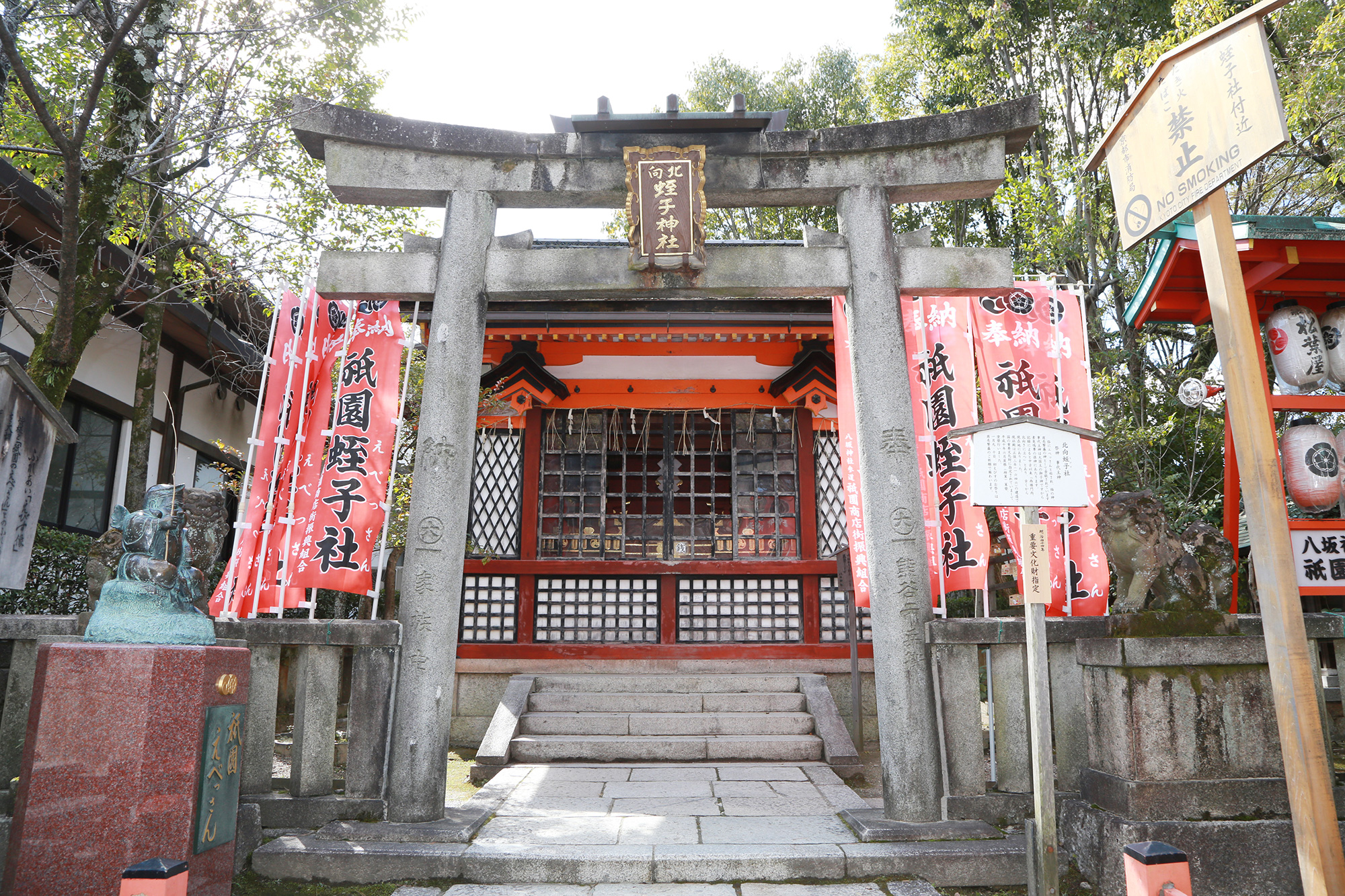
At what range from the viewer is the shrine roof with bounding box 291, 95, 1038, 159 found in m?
5.91

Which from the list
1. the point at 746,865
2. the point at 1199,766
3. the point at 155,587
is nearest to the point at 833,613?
the point at 746,865

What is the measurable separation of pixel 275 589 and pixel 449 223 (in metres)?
3.22

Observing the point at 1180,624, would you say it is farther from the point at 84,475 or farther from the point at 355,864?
the point at 84,475

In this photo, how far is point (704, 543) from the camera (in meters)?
11.1

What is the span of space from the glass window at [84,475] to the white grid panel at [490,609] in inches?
201

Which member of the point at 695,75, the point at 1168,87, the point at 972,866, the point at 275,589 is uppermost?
the point at 695,75

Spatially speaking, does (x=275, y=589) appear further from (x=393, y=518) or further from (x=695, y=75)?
(x=695, y=75)

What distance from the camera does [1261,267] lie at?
678cm

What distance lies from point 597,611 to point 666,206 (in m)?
6.28

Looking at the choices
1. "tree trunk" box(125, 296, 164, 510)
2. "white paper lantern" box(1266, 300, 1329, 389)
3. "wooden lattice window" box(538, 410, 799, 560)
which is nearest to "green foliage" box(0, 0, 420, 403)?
"tree trunk" box(125, 296, 164, 510)

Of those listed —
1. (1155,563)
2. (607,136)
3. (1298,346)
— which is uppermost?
(607,136)

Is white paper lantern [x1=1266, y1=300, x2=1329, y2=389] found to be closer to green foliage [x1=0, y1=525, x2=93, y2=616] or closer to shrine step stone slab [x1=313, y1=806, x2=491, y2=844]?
shrine step stone slab [x1=313, y1=806, x2=491, y2=844]

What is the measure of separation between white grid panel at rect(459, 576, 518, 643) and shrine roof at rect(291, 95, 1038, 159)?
6063mm

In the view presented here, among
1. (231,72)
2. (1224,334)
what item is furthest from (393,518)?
(1224,334)
